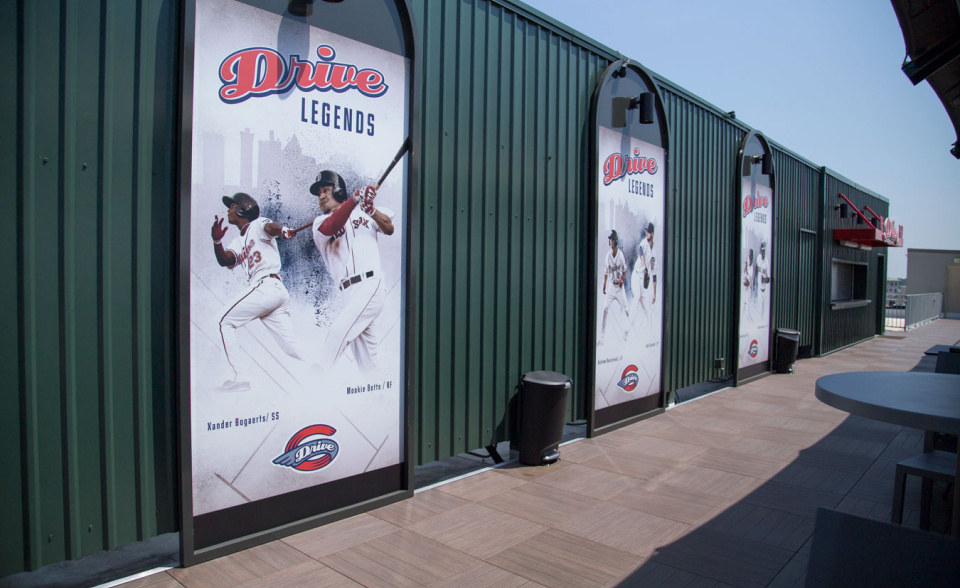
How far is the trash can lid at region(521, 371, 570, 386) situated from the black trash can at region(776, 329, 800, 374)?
6.67m

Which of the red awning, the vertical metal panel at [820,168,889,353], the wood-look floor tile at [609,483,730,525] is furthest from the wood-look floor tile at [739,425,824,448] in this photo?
the red awning

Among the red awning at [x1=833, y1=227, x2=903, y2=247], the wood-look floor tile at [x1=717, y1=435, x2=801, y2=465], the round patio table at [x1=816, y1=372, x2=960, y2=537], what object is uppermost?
the red awning at [x1=833, y1=227, x2=903, y2=247]

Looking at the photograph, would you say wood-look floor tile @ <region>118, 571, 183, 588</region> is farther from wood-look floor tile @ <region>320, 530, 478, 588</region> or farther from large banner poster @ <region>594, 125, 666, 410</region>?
large banner poster @ <region>594, 125, 666, 410</region>

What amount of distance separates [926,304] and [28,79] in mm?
28817

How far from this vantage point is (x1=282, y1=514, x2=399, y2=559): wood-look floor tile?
10.7 feet

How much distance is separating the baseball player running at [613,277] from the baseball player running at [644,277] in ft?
0.65

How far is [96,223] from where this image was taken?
274cm

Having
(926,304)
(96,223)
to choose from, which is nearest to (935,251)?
(926,304)

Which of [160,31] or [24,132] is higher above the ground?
[160,31]

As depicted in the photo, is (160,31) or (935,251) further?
(935,251)

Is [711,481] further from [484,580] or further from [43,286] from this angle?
[43,286]

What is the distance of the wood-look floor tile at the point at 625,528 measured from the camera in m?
3.40

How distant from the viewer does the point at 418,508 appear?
12.7 ft

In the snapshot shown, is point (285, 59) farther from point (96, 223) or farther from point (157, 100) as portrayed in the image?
point (96, 223)
